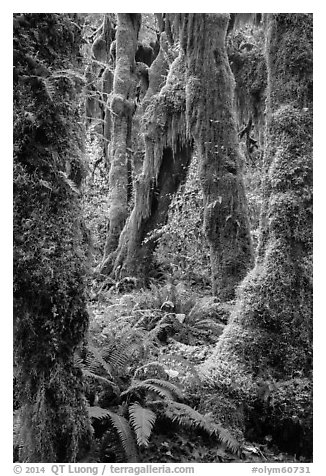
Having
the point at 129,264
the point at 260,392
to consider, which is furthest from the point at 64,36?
the point at 129,264

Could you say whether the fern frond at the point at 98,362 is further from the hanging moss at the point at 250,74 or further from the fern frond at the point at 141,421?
the hanging moss at the point at 250,74

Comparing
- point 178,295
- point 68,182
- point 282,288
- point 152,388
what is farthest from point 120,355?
point 178,295

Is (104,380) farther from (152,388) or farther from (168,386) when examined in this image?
(168,386)

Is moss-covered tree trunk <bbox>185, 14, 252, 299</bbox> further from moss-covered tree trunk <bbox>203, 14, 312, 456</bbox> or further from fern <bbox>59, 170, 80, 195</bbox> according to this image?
fern <bbox>59, 170, 80, 195</bbox>

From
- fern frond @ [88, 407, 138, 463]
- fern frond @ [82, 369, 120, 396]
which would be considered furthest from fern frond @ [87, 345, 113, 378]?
fern frond @ [88, 407, 138, 463]

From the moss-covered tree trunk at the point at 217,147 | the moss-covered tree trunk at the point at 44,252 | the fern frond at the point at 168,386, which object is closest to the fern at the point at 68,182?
the moss-covered tree trunk at the point at 44,252

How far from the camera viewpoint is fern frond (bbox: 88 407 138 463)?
11.3 ft

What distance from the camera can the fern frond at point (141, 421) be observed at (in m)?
3.36

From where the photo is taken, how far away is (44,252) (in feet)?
9.98

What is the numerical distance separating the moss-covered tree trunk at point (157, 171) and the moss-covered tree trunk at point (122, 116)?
64.1 inches

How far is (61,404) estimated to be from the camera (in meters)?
3.10

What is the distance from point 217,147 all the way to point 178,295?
301cm

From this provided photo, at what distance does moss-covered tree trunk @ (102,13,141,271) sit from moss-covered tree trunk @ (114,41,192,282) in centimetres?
163

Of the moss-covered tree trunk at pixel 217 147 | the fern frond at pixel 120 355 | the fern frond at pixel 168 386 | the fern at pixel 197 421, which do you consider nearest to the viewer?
the fern at pixel 197 421
